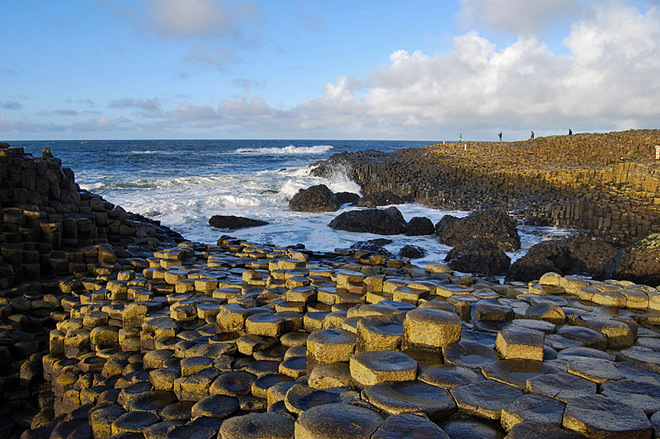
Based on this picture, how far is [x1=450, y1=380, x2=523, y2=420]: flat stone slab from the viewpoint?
2516mm

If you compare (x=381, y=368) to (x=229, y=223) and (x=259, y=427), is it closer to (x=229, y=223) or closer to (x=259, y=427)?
(x=259, y=427)

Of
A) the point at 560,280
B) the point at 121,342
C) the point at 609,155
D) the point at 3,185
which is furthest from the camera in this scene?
the point at 609,155

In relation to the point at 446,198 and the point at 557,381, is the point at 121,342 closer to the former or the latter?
the point at 557,381

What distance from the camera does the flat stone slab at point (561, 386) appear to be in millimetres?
2633

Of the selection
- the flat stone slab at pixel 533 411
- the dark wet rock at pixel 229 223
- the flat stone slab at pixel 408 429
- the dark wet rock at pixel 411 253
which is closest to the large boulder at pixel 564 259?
the dark wet rock at pixel 411 253

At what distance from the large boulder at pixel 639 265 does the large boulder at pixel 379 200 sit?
1133 cm

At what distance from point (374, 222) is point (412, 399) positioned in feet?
36.4

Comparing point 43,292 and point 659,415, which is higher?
point 659,415

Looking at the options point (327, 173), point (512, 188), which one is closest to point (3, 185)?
point (512, 188)

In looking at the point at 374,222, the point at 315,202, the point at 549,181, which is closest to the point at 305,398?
the point at 374,222

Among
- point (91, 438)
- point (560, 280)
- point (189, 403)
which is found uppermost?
point (560, 280)

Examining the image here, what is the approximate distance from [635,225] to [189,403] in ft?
43.0

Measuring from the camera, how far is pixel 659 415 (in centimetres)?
237

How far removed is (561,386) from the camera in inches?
108
